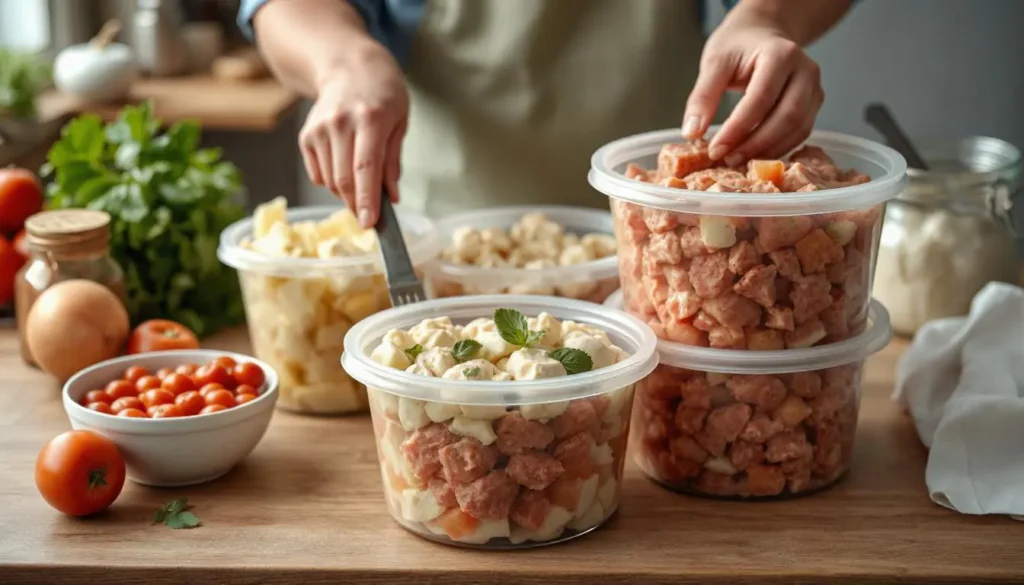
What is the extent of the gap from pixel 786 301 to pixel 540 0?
2.47 ft

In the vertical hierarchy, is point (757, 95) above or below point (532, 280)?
above

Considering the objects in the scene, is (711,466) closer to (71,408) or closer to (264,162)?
(71,408)

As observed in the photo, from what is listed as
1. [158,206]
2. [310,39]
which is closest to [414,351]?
[310,39]

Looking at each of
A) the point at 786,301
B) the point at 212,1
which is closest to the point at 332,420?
the point at 786,301

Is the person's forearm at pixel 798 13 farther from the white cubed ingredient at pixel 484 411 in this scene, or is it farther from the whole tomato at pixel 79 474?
the whole tomato at pixel 79 474

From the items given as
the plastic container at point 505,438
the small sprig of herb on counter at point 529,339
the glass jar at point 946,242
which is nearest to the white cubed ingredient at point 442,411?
the plastic container at point 505,438

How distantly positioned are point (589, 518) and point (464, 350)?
0.21 meters

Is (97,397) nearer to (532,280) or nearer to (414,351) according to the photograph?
(414,351)

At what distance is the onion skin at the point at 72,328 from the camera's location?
58.1 inches

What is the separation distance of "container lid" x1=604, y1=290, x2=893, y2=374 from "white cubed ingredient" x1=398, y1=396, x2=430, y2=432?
0.86 feet

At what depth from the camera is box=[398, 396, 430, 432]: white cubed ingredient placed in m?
1.10

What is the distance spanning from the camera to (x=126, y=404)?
1.28 meters

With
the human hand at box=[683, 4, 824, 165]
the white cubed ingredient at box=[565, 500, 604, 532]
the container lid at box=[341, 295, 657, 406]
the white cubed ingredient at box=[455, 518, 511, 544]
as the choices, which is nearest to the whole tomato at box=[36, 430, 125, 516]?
the container lid at box=[341, 295, 657, 406]

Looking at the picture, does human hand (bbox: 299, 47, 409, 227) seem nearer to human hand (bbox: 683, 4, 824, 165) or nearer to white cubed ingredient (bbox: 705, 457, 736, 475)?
human hand (bbox: 683, 4, 824, 165)
